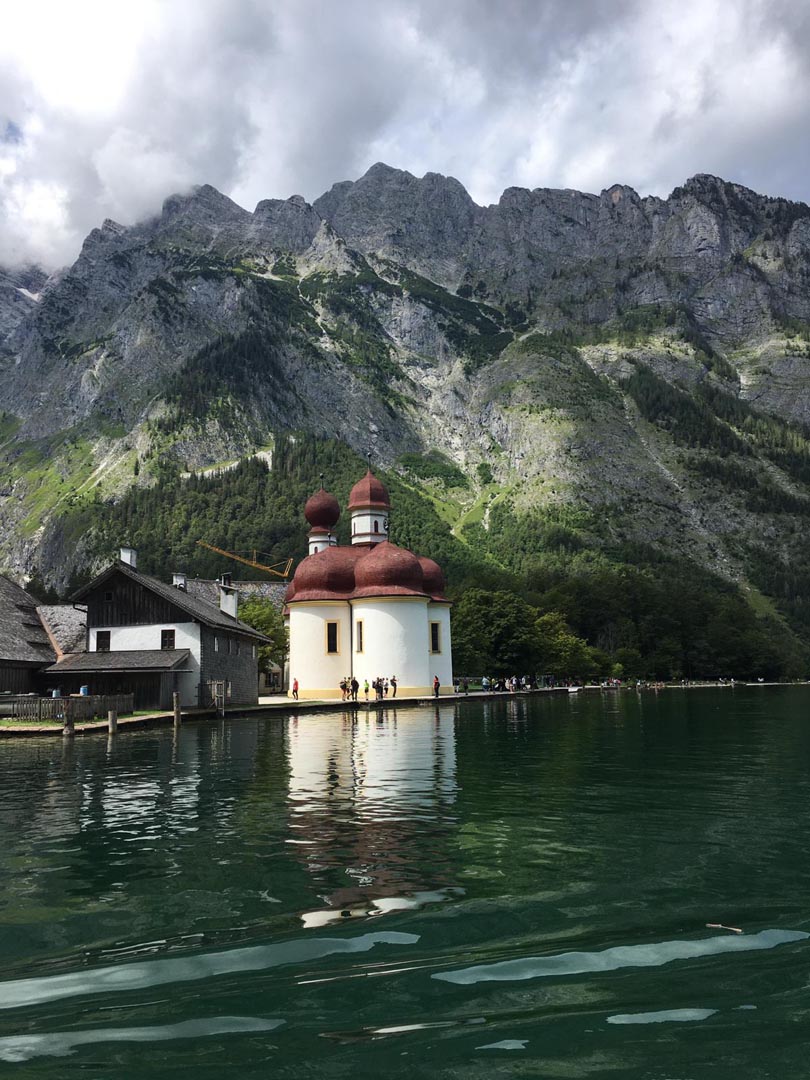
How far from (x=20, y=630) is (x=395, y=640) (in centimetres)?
2821

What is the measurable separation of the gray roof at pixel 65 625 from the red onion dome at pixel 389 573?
72.0 ft

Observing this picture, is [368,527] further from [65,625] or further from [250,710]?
[250,710]

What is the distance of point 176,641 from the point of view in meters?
56.5

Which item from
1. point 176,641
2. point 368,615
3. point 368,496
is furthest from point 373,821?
point 368,496

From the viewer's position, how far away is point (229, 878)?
1154 centimetres

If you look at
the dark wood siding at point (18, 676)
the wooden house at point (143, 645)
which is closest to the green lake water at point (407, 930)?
the wooden house at point (143, 645)

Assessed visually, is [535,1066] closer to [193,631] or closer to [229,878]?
[229,878]

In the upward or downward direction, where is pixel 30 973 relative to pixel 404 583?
downward

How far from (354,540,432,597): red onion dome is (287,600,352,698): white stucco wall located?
12.9 ft

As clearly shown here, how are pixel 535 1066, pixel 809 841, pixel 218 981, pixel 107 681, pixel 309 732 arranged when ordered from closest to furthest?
pixel 535 1066 → pixel 218 981 → pixel 809 841 → pixel 309 732 → pixel 107 681

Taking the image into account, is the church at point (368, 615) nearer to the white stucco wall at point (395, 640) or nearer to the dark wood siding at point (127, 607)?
the white stucco wall at point (395, 640)

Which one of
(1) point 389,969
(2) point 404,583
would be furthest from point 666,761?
(2) point 404,583

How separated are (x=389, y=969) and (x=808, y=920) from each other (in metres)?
4.86

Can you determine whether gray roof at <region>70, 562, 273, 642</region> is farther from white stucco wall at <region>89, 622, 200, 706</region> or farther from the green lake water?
the green lake water
